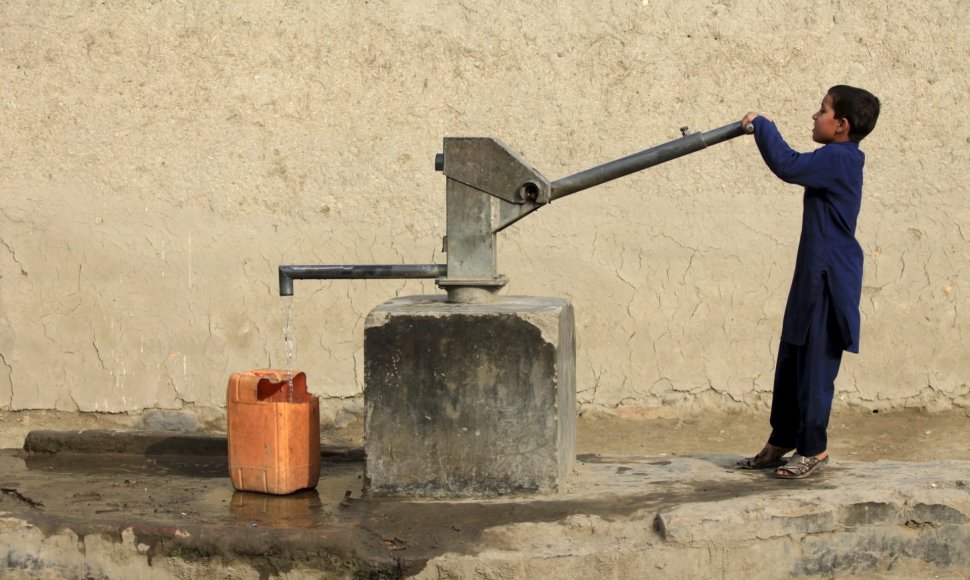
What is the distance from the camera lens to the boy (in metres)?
4.42

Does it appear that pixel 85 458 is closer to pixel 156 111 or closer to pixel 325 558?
pixel 325 558

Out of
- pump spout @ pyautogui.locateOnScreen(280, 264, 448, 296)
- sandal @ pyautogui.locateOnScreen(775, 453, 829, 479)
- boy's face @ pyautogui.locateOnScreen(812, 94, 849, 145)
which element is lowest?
sandal @ pyautogui.locateOnScreen(775, 453, 829, 479)

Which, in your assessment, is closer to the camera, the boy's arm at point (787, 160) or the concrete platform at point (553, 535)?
the concrete platform at point (553, 535)

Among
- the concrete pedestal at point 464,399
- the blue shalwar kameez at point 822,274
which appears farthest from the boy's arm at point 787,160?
the concrete pedestal at point 464,399

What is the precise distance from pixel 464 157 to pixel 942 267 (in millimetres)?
3803

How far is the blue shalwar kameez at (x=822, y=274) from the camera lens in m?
4.41

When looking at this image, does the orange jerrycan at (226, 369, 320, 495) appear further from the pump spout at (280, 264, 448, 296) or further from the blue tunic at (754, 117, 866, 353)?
the blue tunic at (754, 117, 866, 353)

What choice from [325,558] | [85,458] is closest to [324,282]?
[85,458]

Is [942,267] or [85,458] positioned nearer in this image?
[85,458]

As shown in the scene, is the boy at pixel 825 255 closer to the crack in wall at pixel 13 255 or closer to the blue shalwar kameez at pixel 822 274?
the blue shalwar kameez at pixel 822 274

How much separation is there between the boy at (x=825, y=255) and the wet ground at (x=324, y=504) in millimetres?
315

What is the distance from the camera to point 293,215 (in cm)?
733

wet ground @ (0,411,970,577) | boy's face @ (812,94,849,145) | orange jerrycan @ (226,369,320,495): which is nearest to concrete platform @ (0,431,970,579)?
wet ground @ (0,411,970,577)

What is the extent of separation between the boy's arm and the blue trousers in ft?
1.29
